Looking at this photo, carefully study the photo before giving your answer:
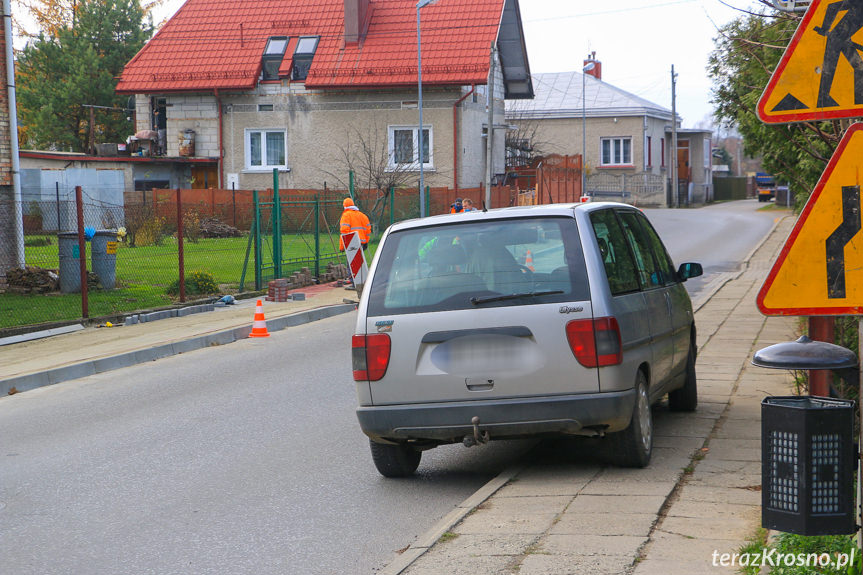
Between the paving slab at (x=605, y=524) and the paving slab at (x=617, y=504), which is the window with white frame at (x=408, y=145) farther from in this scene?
the paving slab at (x=605, y=524)

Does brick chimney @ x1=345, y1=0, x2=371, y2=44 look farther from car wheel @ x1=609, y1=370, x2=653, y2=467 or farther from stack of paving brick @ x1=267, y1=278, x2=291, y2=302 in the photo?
car wheel @ x1=609, y1=370, x2=653, y2=467

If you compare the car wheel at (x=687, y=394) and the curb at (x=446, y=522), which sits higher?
the car wheel at (x=687, y=394)

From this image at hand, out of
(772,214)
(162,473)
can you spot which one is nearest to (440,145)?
(772,214)

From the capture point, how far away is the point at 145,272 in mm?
20781

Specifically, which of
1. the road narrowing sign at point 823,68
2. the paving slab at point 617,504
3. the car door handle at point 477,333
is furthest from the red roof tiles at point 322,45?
the road narrowing sign at point 823,68

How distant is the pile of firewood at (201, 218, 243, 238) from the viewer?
1266 inches

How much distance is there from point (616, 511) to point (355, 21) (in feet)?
124

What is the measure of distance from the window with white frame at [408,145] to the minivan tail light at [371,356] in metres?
34.0

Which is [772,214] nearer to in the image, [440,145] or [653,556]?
[440,145]

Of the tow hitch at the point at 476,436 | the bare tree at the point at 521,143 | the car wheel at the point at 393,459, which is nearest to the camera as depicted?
the tow hitch at the point at 476,436

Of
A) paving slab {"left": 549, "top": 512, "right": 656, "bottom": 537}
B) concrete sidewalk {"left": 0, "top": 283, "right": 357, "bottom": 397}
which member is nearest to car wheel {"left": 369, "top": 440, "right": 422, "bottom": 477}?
paving slab {"left": 549, "top": 512, "right": 656, "bottom": 537}

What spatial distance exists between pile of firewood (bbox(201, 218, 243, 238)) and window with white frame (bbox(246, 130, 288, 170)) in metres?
8.56

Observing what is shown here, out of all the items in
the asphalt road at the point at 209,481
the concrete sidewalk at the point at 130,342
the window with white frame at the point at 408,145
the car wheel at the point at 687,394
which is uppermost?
the window with white frame at the point at 408,145

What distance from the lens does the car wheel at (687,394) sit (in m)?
8.31
